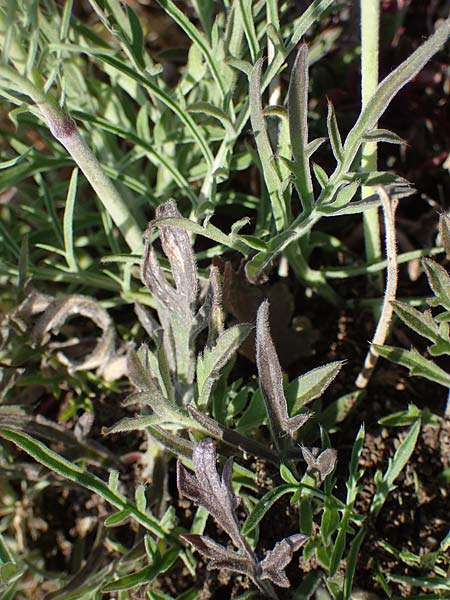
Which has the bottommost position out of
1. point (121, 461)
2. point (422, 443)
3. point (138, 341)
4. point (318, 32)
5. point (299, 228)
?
point (422, 443)

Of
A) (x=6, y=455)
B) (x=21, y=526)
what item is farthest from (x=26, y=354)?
(x=21, y=526)

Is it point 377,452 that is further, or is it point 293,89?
Result: point 377,452

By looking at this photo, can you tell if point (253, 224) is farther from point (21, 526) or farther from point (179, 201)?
point (21, 526)

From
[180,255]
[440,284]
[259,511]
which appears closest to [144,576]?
[259,511]

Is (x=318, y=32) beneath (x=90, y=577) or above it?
above

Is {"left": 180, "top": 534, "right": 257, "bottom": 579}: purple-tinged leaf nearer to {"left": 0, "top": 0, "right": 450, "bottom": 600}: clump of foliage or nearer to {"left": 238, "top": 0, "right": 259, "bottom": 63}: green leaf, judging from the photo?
{"left": 0, "top": 0, "right": 450, "bottom": 600}: clump of foliage

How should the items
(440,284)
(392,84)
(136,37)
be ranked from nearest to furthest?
(392,84) → (440,284) → (136,37)

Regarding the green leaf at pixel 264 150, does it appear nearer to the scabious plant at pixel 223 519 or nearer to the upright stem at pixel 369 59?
the upright stem at pixel 369 59

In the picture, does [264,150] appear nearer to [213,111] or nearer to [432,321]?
[213,111]
